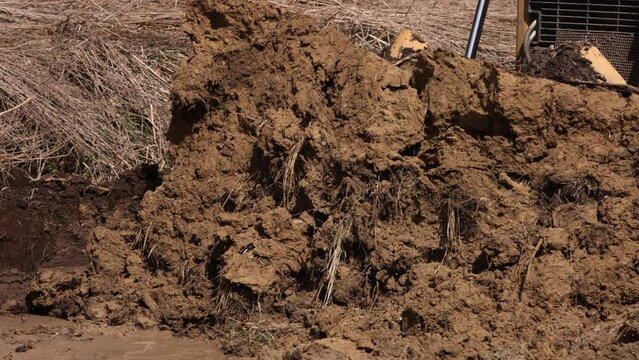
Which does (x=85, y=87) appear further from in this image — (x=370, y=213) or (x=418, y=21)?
(x=370, y=213)

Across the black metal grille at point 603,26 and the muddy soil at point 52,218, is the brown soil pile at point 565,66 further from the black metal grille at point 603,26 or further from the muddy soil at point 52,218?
the muddy soil at point 52,218

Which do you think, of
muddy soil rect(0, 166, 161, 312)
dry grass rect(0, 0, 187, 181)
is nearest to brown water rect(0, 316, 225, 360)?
muddy soil rect(0, 166, 161, 312)

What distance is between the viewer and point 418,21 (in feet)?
41.8

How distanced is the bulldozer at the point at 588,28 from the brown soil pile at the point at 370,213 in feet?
3.70

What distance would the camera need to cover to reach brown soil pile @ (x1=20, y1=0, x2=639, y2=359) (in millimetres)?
5676

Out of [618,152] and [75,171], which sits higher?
[618,152]

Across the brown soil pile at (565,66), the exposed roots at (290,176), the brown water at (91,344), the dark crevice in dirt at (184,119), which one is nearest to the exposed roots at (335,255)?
the exposed roots at (290,176)

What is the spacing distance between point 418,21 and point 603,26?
5604 millimetres

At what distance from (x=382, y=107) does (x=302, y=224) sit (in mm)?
831

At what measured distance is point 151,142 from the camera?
10.2m

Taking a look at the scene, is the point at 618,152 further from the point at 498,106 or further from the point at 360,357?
the point at 360,357

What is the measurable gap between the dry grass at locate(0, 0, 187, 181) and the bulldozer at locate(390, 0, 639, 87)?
3.53 meters

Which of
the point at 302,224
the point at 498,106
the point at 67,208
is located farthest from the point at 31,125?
the point at 498,106

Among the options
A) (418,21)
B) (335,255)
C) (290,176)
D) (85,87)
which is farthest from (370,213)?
(418,21)
